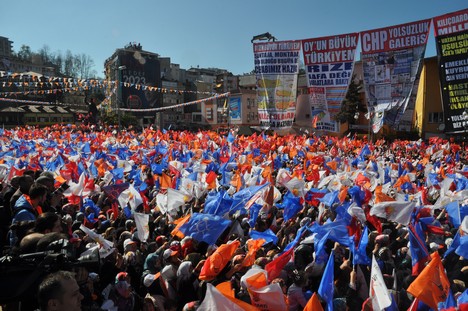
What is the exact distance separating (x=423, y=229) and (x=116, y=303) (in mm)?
4776

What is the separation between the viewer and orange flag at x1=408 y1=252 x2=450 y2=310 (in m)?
3.67

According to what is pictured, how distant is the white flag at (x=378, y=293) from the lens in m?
3.50

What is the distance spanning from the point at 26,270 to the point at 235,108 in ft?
167

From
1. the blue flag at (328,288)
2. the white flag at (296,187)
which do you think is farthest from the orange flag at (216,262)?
the white flag at (296,187)

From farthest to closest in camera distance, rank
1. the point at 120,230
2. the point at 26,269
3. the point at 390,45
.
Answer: the point at 390,45 → the point at 120,230 → the point at 26,269

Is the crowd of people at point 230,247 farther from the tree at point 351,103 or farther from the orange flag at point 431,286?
the tree at point 351,103

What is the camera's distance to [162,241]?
574cm

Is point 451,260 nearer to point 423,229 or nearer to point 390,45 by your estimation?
point 423,229

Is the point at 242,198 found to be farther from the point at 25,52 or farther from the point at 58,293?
the point at 25,52

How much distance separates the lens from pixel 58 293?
2.44 m

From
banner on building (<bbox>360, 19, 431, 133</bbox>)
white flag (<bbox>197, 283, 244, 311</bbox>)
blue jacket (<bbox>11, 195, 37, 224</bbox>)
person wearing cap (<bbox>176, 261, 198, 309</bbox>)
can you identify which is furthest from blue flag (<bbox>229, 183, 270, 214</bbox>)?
banner on building (<bbox>360, 19, 431, 133</bbox>)

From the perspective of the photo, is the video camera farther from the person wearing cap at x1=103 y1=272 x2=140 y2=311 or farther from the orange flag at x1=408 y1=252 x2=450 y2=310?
the orange flag at x1=408 y1=252 x2=450 y2=310

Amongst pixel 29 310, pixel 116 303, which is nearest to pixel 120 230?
pixel 116 303

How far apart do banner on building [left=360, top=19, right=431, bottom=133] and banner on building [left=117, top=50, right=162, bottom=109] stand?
42516 millimetres
